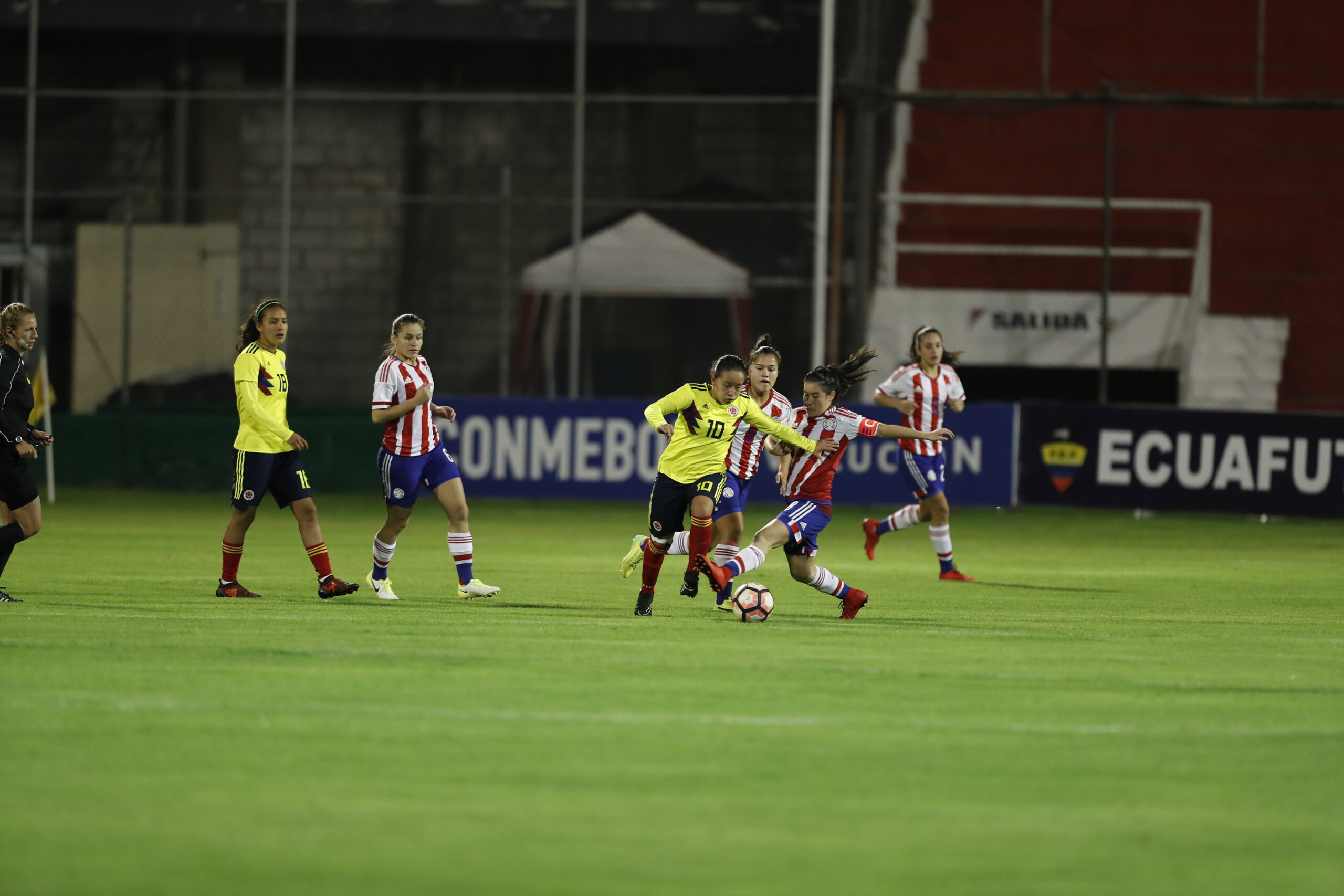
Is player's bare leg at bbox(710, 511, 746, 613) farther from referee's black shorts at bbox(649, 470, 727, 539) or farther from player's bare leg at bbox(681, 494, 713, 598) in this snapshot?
referee's black shorts at bbox(649, 470, 727, 539)

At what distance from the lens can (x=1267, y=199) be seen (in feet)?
97.6

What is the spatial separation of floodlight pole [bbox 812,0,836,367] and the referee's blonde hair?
15.0 metres

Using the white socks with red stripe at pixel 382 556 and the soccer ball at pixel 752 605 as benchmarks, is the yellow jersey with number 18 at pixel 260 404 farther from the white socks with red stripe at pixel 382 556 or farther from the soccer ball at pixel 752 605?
the soccer ball at pixel 752 605

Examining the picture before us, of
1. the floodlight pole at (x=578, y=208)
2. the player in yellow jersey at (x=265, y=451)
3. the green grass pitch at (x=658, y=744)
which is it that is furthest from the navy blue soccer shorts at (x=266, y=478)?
the floodlight pole at (x=578, y=208)

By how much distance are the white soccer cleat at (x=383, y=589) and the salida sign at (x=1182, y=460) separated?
12.2 metres

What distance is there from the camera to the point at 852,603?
11359mm

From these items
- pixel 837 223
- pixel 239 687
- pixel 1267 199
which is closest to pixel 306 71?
pixel 837 223

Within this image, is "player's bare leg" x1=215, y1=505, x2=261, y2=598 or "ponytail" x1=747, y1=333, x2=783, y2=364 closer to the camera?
"player's bare leg" x1=215, y1=505, x2=261, y2=598

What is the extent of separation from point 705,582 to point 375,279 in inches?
711

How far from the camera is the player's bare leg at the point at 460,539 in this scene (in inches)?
476

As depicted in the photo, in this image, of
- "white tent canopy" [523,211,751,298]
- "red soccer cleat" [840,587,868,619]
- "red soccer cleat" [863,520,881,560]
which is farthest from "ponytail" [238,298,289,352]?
"white tent canopy" [523,211,751,298]

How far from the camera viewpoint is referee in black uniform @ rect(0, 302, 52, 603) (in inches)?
448

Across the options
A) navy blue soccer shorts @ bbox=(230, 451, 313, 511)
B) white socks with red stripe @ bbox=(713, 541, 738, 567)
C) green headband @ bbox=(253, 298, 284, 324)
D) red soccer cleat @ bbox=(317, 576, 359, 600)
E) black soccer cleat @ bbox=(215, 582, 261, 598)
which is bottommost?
black soccer cleat @ bbox=(215, 582, 261, 598)

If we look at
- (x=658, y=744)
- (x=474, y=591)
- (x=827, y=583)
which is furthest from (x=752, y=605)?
(x=658, y=744)
